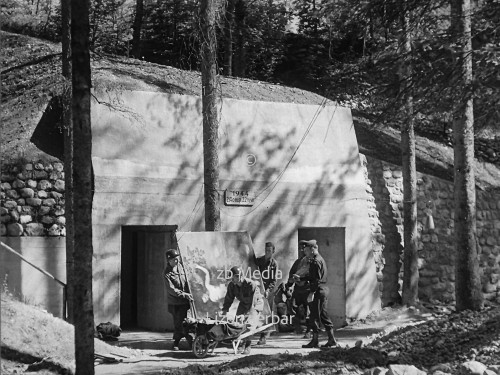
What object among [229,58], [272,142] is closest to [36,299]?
[272,142]

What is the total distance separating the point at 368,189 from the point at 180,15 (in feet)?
35.4

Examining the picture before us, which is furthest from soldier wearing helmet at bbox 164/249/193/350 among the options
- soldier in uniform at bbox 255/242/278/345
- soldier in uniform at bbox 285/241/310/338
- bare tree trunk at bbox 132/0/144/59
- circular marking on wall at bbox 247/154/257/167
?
bare tree trunk at bbox 132/0/144/59

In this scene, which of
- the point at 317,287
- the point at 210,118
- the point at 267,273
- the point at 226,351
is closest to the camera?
the point at 226,351

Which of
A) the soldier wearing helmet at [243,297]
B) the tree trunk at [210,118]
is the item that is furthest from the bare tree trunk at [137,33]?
the soldier wearing helmet at [243,297]

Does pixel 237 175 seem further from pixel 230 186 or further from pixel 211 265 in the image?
pixel 211 265

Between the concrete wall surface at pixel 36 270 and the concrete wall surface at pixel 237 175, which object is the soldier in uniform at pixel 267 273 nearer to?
the concrete wall surface at pixel 237 175

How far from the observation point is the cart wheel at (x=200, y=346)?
41.8 feet

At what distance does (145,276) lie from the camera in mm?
17953

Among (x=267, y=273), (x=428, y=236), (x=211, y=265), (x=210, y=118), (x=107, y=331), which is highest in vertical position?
(x=210, y=118)

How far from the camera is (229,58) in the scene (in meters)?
25.3

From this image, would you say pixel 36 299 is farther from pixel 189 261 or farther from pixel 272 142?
pixel 272 142

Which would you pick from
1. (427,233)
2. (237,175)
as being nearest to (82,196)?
(237,175)

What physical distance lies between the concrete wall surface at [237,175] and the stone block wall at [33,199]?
2.84ft

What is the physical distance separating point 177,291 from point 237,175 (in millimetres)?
4344
